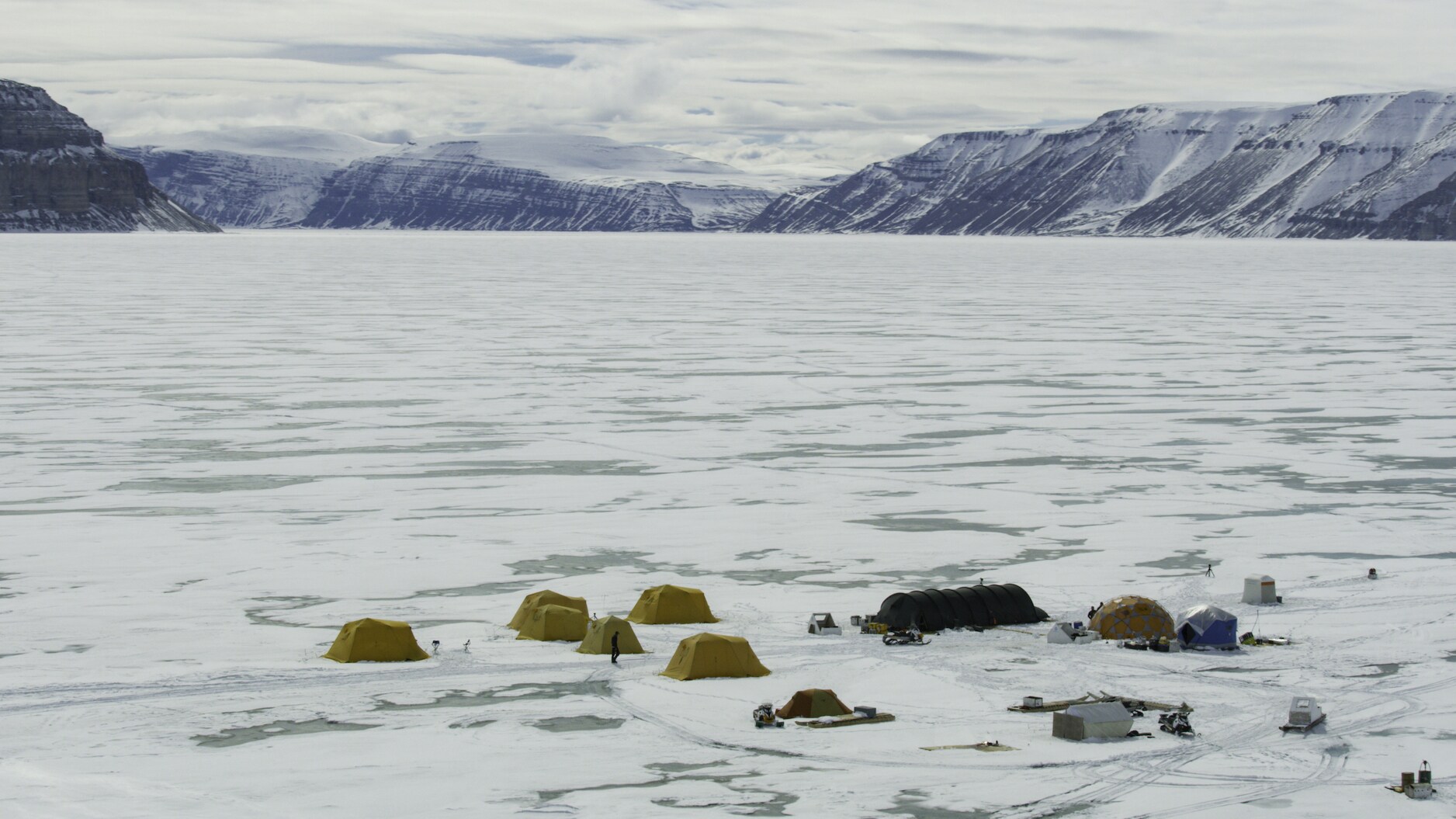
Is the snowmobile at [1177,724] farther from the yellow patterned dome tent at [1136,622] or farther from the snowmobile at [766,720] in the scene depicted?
the snowmobile at [766,720]

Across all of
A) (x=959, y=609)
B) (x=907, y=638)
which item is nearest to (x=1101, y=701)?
(x=907, y=638)

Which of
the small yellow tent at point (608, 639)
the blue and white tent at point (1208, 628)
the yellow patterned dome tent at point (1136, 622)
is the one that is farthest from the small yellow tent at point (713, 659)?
the blue and white tent at point (1208, 628)

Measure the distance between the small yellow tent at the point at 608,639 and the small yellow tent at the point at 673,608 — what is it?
0.95m

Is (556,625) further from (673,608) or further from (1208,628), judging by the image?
(1208,628)

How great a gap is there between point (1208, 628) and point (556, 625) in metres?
6.57

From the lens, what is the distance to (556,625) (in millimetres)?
16703

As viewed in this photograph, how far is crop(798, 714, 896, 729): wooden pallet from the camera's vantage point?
13969mm

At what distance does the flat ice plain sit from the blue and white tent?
0.38 m

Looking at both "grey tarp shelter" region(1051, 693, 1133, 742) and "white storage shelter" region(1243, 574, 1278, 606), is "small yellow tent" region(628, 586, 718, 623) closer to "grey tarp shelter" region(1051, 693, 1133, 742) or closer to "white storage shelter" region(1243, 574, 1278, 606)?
"grey tarp shelter" region(1051, 693, 1133, 742)

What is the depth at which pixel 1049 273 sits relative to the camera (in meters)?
126

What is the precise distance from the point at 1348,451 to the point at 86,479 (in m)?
20.7

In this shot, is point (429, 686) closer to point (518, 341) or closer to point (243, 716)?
point (243, 716)

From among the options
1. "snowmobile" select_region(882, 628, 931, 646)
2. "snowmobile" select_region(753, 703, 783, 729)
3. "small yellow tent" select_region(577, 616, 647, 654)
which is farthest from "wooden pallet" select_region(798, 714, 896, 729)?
"small yellow tent" select_region(577, 616, 647, 654)

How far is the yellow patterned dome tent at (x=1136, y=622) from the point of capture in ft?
55.0
